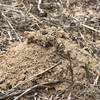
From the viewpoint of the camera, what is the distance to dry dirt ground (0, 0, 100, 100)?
88.4 inches

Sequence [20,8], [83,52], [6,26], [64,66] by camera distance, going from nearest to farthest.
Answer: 1. [64,66]
2. [83,52]
3. [6,26]
4. [20,8]

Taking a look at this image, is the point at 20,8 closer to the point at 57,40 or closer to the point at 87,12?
the point at 87,12

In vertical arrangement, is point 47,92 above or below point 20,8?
below

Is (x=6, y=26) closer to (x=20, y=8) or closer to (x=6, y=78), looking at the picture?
(x=20, y=8)

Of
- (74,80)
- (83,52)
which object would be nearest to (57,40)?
(83,52)

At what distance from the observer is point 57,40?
8.42 ft

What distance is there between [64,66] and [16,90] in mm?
357

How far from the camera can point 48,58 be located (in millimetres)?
2422

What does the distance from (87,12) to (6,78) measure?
1.28m

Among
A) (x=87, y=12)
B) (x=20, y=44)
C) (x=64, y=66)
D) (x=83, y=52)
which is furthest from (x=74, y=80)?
(x=87, y=12)

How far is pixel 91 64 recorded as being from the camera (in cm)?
244

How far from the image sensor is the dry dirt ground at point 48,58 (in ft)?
7.37

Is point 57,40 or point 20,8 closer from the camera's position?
point 57,40

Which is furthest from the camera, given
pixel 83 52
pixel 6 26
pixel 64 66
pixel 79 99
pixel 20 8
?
pixel 20 8
